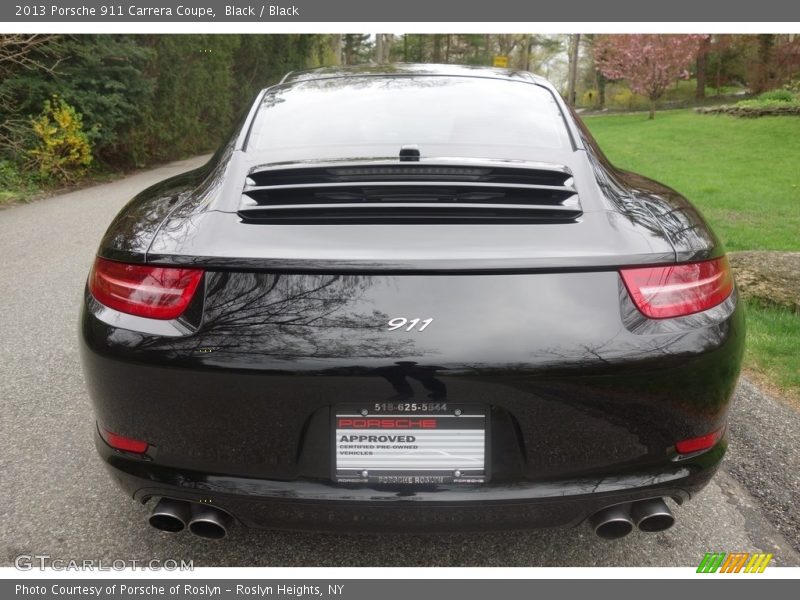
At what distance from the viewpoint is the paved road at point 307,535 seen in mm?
2287

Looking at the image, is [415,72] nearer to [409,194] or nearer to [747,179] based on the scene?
[409,194]

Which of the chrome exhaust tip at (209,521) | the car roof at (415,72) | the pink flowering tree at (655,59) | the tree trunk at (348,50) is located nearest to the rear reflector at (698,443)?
the chrome exhaust tip at (209,521)

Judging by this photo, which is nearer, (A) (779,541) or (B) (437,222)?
(B) (437,222)

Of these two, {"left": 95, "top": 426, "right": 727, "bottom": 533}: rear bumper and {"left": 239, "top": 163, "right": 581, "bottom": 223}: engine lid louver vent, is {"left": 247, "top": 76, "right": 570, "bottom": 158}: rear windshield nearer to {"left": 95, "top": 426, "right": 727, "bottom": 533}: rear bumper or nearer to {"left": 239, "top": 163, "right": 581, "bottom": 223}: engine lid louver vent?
{"left": 239, "top": 163, "right": 581, "bottom": 223}: engine lid louver vent

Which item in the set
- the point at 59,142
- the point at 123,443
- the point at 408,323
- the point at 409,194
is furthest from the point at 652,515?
the point at 59,142

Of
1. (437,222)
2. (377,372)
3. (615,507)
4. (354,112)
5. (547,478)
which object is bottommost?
(615,507)

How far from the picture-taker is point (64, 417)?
3270 mm

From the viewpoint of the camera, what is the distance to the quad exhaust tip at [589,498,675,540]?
1.87 meters

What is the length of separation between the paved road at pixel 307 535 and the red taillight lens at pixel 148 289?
954mm

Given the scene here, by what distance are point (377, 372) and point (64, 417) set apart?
7.48 feet

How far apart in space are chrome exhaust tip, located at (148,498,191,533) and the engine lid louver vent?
847 millimetres

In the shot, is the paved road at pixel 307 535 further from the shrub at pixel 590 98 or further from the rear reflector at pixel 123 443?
the shrub at pixel 590 98

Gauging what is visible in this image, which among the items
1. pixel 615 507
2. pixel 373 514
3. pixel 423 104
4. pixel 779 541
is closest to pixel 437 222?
pixel 373 514

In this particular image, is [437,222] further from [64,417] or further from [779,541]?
[64,417]
